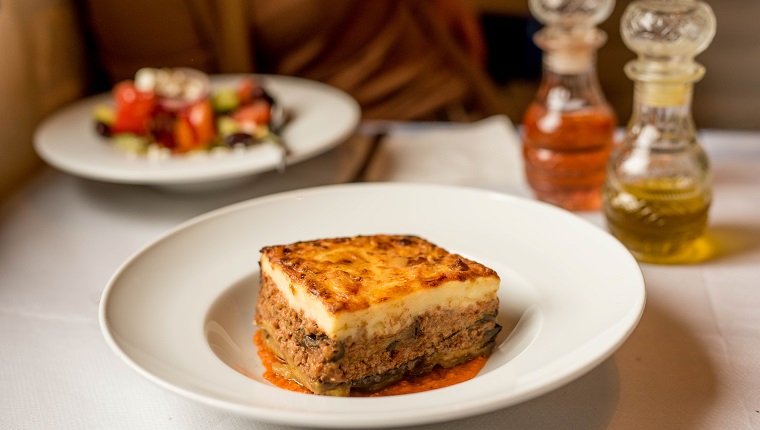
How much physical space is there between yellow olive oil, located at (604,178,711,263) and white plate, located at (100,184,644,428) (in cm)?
12

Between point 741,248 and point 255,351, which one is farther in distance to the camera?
point 741,248

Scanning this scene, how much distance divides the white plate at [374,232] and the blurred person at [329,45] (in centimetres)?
109

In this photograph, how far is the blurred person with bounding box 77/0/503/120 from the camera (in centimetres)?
211

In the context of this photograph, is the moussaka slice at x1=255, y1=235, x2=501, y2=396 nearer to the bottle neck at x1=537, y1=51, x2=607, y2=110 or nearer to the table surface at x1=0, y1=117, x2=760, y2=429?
the table surface at x1=0, y1=117, x2=760, y2=429

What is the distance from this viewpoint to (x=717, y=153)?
161cm

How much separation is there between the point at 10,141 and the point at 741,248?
4.53 ft

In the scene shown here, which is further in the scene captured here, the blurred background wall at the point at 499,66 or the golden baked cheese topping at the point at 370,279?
the blurred background wall at the point at 499,66

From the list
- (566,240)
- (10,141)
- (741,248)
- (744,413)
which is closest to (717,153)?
(741,248)

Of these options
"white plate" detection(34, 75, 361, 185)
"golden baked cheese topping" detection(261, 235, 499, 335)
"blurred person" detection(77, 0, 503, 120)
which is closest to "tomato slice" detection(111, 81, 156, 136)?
"white plate" detection(34, 75, 361, 185)

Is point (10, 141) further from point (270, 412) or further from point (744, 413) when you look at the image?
point (744, 413)

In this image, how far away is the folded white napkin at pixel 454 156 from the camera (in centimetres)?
155

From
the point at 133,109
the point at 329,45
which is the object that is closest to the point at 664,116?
the point at 133,109

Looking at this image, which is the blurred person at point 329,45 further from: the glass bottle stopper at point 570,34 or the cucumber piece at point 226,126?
the glass bottle stopper at point 570,34

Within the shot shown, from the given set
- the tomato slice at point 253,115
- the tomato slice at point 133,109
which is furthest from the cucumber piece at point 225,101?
the tomato slice at point 133,109
